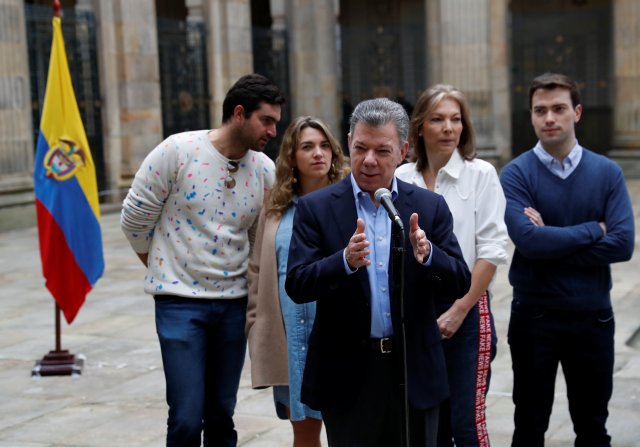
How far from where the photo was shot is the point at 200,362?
183 inches

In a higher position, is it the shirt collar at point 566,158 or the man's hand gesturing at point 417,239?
the shirt collar at point 566,158

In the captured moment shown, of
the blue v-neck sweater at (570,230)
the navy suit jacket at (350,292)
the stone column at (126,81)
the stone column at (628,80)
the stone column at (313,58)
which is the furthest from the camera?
the stone column at (313,58)

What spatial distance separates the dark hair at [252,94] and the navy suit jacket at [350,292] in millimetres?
949

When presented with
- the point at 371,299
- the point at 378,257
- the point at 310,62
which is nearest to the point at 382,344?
the point at 371,299

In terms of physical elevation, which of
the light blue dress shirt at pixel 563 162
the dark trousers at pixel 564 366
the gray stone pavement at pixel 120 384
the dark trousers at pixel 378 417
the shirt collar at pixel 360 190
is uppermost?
the shirt collar at pixel 360 190

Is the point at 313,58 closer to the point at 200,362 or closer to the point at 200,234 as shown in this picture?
the point at 200,234

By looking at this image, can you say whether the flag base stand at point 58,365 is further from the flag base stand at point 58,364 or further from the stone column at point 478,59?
the stone column at point 478,59

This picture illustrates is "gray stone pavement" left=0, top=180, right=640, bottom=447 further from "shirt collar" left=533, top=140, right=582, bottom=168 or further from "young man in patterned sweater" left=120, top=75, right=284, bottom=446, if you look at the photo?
"shirt collar" left=533, top=140, right=582, bottom=168

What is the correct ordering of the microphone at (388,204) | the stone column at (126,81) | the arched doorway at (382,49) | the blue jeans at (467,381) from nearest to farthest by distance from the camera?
the microphone at (388,204), the blue jeans at (467,381), the stone column at (126,81), the arched doorway at (382,49)

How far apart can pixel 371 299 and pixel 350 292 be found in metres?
0.07

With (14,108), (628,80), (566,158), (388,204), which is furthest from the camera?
(628,80)

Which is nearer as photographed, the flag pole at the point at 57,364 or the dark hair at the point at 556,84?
the dark hair at the point at 556,84

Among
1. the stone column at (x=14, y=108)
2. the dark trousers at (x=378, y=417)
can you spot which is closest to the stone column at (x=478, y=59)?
the stone column at (x=14, y=108)

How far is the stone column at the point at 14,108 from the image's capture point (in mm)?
16031
